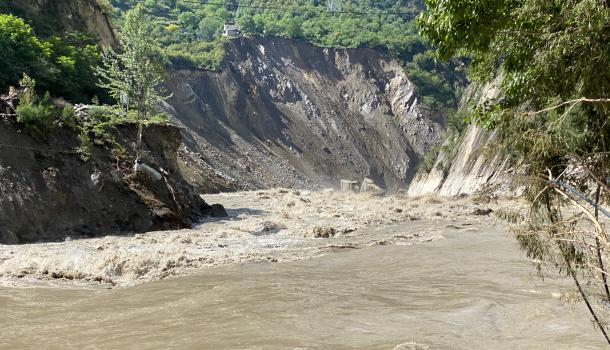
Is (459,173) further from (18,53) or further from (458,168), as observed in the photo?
(18,53)

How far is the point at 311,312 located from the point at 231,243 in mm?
9964

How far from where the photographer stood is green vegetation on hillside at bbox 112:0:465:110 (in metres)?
91.0

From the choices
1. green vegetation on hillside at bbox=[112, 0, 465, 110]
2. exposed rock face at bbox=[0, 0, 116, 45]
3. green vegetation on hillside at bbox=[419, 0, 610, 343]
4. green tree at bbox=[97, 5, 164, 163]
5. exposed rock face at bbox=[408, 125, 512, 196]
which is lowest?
exposed rock face at bbox=[408, 125, 512, 196]

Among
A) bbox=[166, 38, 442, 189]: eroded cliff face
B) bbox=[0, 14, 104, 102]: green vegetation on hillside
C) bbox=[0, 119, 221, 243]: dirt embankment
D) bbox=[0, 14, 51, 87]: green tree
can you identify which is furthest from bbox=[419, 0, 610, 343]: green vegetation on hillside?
bbox=[166, 38, 442, 189]: eroded cliff face

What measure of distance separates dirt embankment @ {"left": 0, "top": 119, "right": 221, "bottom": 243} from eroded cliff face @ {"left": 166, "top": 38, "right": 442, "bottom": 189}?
3542cm

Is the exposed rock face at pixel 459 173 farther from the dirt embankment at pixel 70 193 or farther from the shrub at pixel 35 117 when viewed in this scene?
the shrub at pixel 35 117

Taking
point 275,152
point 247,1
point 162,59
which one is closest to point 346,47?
point 275,152

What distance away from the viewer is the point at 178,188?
2514cm

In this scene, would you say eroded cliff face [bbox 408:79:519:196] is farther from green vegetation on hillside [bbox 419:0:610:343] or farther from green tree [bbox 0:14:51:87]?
green vegetation on hillside [bbox 419:0:610:343]

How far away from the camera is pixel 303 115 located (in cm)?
8206

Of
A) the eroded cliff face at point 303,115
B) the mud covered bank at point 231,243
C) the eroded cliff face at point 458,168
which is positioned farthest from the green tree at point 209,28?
the mud covered bank at point 231,243

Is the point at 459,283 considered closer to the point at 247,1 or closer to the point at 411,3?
the point at 247,1

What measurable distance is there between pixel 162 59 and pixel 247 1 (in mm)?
72124

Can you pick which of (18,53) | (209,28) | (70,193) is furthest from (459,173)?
(209,28)
